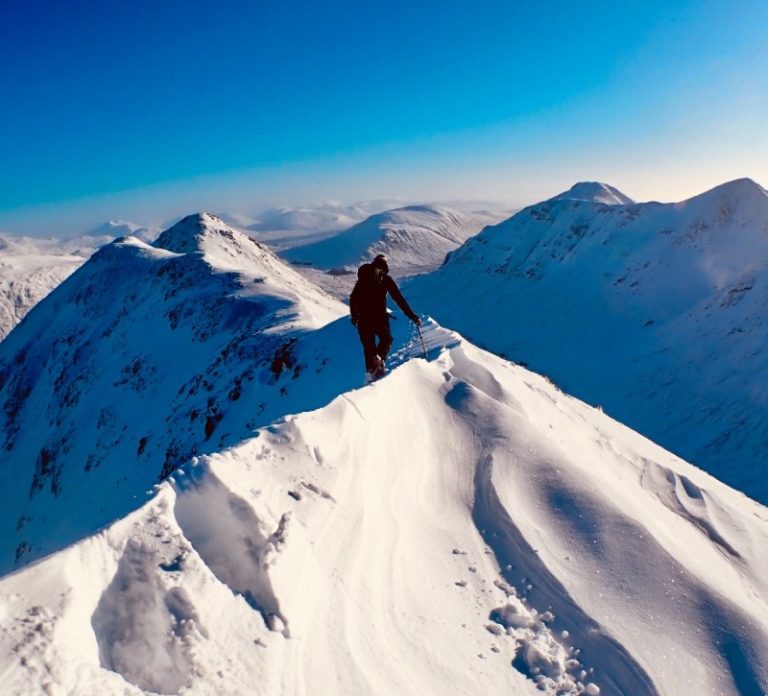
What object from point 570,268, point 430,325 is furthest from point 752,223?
point 430,325

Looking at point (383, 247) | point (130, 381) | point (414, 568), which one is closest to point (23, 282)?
point (383, 247)

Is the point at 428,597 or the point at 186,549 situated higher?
the point at 186,549

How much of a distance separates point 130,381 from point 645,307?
44.5 meters

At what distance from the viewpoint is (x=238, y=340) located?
19250 millimetres

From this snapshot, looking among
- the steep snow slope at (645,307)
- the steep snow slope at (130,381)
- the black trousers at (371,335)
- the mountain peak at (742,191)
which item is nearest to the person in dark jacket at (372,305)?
the black trousers at (371,335)

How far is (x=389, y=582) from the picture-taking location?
4.15m

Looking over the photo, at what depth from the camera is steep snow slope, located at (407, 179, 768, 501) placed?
30.3 metres

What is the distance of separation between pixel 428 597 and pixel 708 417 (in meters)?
32.0

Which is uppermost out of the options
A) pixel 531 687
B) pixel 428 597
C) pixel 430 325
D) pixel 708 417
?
pixel 430 325

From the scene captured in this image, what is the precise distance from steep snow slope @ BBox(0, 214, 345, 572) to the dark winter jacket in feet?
7.56

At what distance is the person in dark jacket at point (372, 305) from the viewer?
8.85 m

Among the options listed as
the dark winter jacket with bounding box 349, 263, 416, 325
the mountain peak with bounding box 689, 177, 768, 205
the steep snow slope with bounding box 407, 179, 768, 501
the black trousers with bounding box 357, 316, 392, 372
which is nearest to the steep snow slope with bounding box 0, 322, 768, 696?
the black trousers with bounding box 357, 316, 392, 372

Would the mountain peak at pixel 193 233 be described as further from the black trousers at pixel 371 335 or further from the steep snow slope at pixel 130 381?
the black trousers at pixel 371 335

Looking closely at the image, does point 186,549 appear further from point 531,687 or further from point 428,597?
point 531,687
